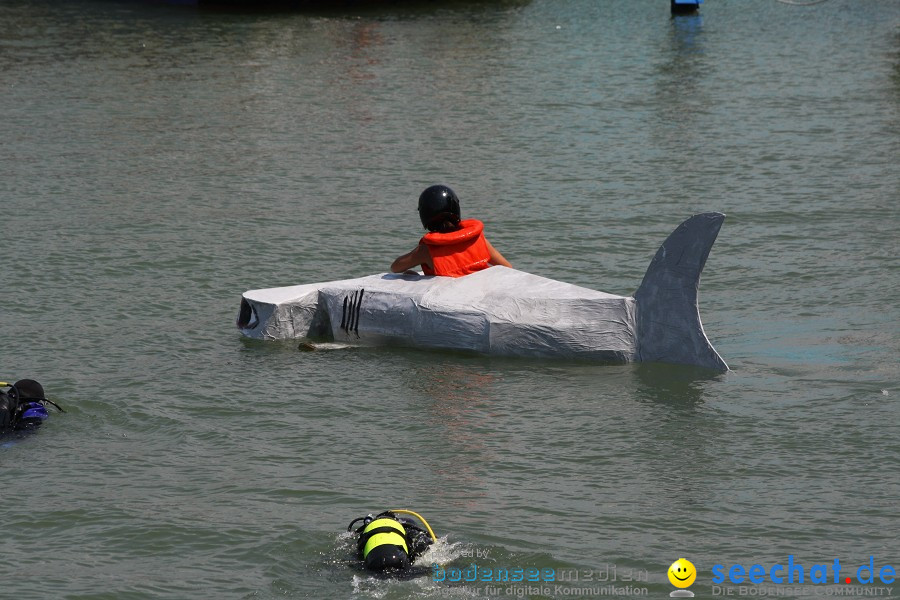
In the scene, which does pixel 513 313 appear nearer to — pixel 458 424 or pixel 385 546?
pixel 458 424

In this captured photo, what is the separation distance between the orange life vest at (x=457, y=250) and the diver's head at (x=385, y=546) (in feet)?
14.5

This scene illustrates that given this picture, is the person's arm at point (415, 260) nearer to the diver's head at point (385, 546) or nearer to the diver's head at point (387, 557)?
the diver's head at point (385, 546)

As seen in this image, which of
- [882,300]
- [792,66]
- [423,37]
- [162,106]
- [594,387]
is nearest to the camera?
[594,387]

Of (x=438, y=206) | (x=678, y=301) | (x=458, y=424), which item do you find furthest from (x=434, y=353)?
(x=678, y=301)

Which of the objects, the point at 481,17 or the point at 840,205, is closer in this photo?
the point at 840,205

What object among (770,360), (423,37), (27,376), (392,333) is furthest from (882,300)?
(423,37)

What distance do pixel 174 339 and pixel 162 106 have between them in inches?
459

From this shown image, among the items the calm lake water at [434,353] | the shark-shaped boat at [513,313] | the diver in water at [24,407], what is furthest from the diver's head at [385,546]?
the shark-shaped boat at [513,313]

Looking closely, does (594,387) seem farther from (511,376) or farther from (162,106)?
(162,106)

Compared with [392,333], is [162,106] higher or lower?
higher

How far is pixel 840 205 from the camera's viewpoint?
51.5 ft

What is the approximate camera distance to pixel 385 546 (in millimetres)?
7031

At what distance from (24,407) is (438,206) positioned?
3.79m

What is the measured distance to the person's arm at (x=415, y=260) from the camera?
1141 centimetres
